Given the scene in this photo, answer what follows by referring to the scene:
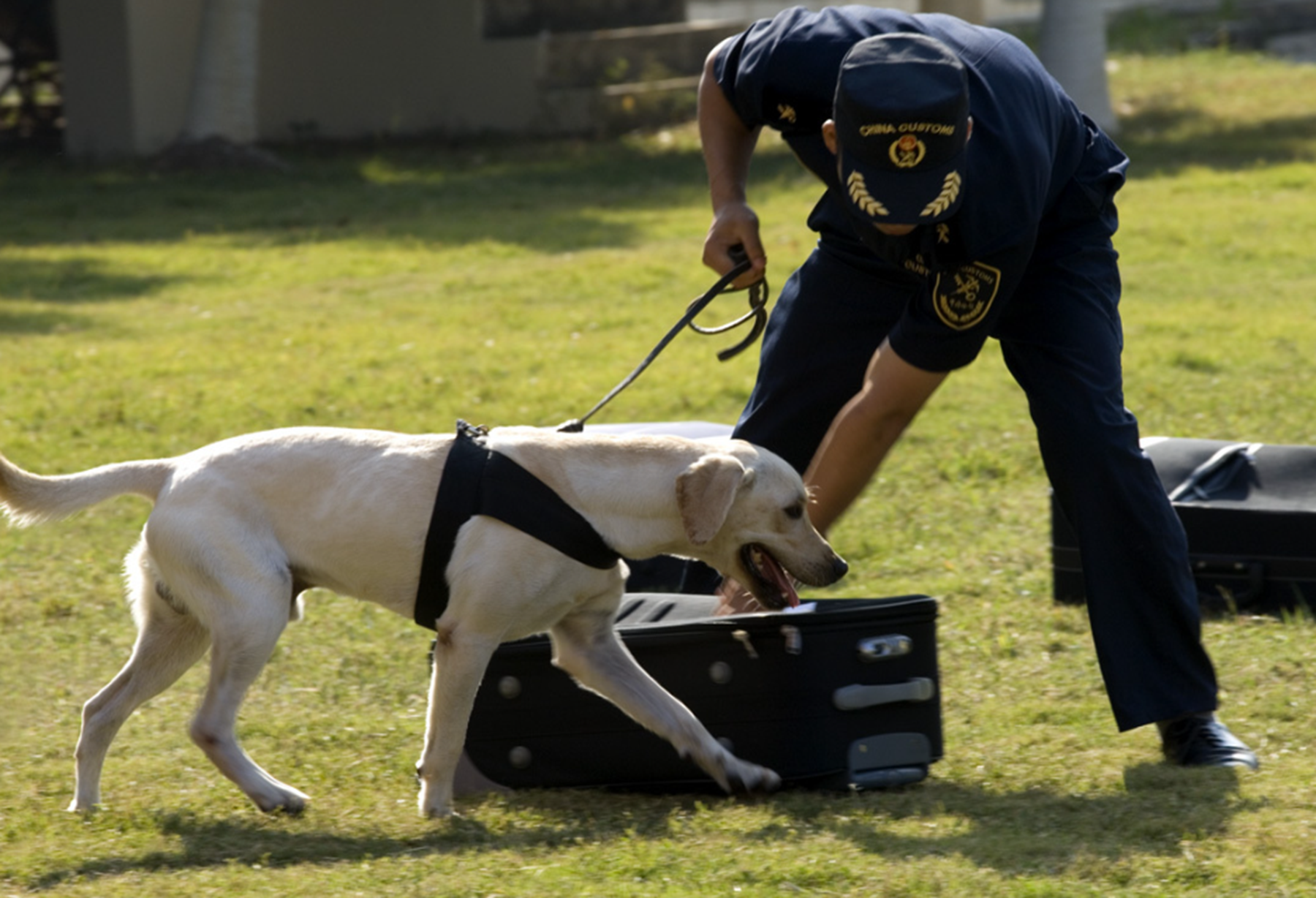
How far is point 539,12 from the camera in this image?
21141 millimetres

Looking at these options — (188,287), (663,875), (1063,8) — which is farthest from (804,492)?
(1063,8)

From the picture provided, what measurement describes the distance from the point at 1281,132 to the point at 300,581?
1523 centimetres

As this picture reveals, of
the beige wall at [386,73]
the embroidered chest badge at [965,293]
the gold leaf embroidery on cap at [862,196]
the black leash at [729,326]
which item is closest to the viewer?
the gold leaf embroidery on cap at [862,196]

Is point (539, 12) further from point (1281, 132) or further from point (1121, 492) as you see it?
point (1121, 492)

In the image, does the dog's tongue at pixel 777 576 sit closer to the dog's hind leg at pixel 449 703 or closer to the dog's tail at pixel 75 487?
the dog's hind leg at pixel 449 703

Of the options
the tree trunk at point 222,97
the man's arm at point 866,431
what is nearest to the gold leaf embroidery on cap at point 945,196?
the man's arm at point 866,431

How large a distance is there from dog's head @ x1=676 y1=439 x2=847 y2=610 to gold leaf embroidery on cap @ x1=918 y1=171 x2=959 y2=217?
0.76 meters

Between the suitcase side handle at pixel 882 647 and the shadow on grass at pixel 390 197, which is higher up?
the suitcase side handle at pixel 882 647

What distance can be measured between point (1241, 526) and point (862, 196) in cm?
234

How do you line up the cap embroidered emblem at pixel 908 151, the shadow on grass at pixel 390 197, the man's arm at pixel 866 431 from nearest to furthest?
the cap embroidered emblem at pixel 908 151 → the man's arm at pixel 866 431 → the shadow on grass at pixel 390 197

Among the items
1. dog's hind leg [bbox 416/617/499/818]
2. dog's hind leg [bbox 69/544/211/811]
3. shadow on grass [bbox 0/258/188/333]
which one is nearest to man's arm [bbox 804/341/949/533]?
dog's hind leg [bbox 416/617/499/818]

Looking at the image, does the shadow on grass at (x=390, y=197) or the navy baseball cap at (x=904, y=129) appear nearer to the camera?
the navy baseball cap at (x=904, y=129)

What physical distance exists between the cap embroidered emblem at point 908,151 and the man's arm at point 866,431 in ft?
1.96

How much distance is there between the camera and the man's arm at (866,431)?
156 inches
